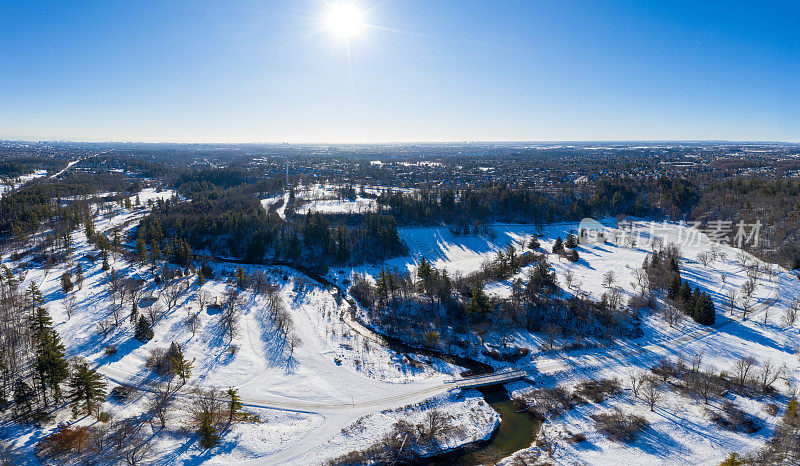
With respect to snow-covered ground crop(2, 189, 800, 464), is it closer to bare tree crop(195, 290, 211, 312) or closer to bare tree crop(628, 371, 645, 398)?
bare tree crop(628, 371, 645, 398)

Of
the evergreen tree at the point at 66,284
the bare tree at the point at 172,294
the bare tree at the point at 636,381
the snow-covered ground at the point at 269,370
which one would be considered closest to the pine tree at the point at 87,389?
the snow-covered ground at the point at 269,370

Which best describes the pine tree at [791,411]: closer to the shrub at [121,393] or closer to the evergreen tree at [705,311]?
the evergreen tree at [705,311]

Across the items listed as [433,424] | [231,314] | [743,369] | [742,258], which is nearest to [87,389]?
[231,314]

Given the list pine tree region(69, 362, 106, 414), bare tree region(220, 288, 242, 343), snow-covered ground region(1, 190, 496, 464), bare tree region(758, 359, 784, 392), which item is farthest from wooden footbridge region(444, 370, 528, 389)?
pine tree region(69, 362, 106, 414)

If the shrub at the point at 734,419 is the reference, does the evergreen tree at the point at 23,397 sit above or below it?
above

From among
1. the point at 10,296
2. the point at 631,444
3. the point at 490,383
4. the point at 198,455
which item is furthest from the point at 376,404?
the point at 10,296

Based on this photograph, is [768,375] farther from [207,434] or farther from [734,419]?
[207,434]

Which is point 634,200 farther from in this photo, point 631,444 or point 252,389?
point 252,389

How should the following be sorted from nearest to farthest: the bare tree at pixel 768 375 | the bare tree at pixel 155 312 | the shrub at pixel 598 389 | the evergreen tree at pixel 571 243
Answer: the bare tree at pixel 768 375
the shrub at pixel 598 389
the bare tree at pixel 155 312
the evergreen tree at pixel 571 243
